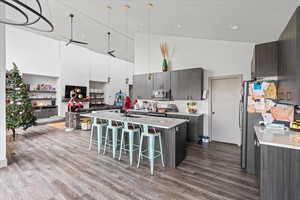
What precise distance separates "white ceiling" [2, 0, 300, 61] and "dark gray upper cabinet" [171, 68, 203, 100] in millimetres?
1193

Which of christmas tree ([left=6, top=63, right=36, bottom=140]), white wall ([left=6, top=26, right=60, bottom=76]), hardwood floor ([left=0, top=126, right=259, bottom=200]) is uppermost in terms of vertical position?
white wall ([left=6, top=26, right=60, bottom=76])

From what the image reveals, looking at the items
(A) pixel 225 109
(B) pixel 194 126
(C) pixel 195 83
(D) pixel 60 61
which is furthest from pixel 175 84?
(D) pixel 60 61

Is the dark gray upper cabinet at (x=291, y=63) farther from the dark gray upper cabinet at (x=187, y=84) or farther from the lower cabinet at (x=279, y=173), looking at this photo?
the dark gray upper cabinet at (x=187, y=84)

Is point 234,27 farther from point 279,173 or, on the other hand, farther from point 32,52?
point 32,52

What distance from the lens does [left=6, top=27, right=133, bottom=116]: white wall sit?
7.06m

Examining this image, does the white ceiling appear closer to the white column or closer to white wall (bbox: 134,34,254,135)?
white wall (bbox: 134,34,254,135)

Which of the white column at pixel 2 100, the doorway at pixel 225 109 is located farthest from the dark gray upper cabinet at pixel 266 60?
the white column at pixel 2 100

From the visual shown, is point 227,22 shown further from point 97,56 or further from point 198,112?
point 97,56

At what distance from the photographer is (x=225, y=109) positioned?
177 inches

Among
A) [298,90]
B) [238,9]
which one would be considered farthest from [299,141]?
[238,9]

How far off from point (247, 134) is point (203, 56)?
9.47 feet

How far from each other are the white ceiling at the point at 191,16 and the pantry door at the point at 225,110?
1.33 meters

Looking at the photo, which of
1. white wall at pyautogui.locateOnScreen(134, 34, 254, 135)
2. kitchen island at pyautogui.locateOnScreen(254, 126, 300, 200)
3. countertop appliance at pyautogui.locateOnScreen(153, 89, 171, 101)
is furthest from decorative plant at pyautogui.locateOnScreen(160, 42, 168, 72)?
kitchen island at pyautogui.locateOnScreen(254, 126, 300, 200)

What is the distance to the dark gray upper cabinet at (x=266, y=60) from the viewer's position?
7.70ft
